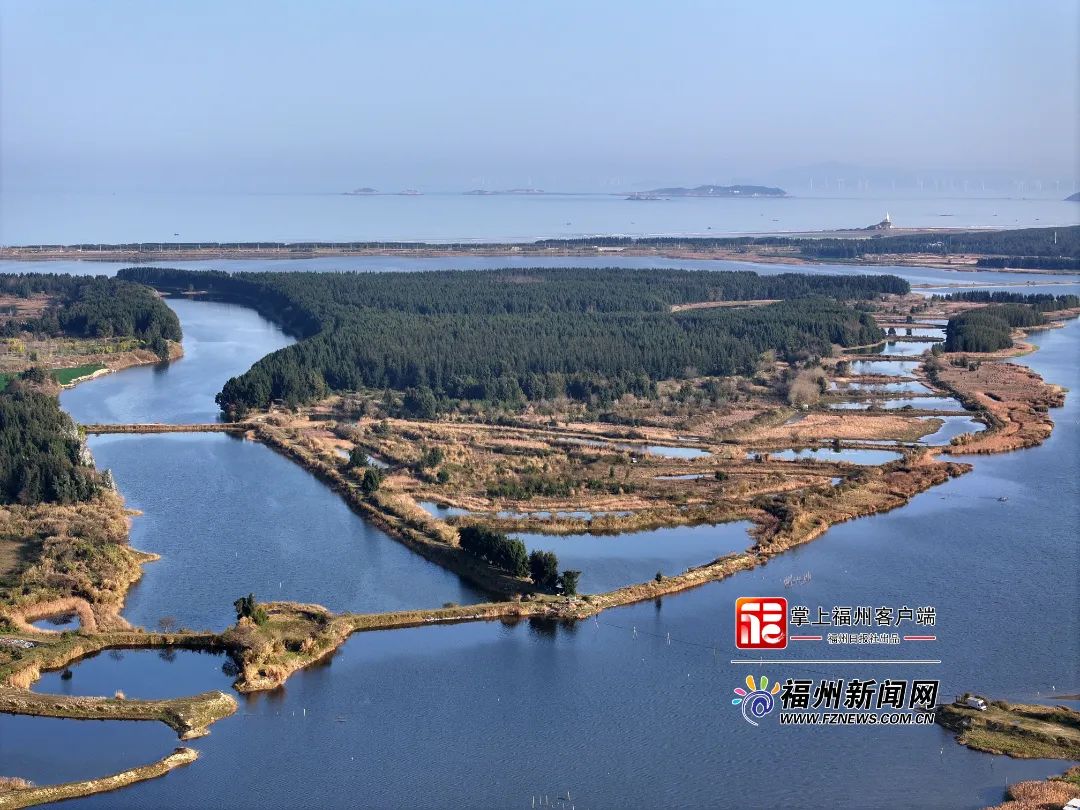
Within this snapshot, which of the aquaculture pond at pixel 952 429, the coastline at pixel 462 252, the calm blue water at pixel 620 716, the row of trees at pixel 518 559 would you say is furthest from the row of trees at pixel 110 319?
the coastline at pixel 462 252

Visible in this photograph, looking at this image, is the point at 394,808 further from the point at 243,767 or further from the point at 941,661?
the point at 941,661

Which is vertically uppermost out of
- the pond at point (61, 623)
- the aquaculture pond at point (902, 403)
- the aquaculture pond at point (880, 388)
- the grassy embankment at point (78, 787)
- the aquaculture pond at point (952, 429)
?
the aquaculture pond at point (880, 388)

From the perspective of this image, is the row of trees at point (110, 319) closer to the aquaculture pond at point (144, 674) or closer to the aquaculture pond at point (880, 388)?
the aquaculture pond at point (880, 388)

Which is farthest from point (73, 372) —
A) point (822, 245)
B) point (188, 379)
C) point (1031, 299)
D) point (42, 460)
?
point (822, 245)

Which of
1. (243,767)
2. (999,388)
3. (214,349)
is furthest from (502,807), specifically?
(214,349)

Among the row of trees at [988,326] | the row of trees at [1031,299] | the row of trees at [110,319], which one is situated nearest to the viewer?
the row of trees at [988,326]

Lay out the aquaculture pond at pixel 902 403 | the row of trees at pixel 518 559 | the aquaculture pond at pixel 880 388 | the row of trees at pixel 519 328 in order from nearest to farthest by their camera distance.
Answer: the row of trees at pixel 518 559
the aquaculture pond at pixel 902 403
the row of trees at pixel 519 328
the aquaculture pond at pixel 880 388
